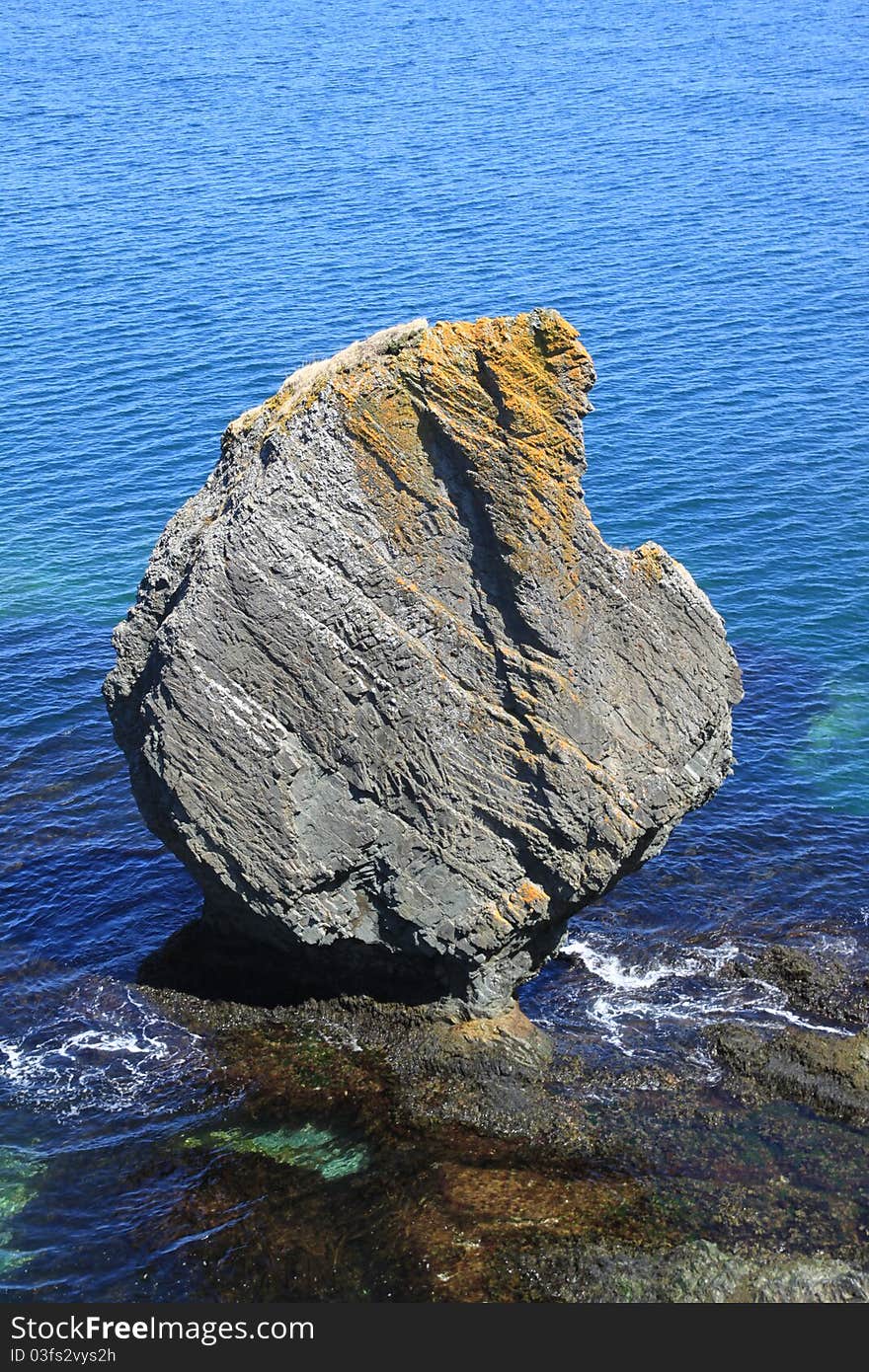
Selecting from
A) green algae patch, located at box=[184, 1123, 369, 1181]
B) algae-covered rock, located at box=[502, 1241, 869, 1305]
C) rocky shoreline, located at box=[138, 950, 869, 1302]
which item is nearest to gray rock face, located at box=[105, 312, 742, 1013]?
rocky shoreline, located at box=[138, 950, 869, 1302]

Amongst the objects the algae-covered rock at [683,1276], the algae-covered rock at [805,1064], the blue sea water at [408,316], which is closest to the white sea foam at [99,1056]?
the blue sea water at [408,316]

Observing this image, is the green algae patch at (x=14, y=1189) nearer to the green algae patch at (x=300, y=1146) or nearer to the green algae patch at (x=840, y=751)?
the green algae patch at (x=300, y=1146)

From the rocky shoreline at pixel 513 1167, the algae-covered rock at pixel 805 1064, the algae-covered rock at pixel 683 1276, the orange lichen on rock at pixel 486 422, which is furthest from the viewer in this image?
the algae-covered rock at pixel 805 1064

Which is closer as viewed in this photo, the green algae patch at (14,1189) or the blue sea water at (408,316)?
the green algae patch at (14,1189)

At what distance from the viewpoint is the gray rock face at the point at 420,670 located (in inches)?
1398

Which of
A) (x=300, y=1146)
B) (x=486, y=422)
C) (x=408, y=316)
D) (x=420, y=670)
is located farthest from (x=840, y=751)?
(x=408, y=316)

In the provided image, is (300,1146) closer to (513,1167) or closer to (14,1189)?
(513,1167)

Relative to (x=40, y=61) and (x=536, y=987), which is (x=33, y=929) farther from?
(x=40, y=61)

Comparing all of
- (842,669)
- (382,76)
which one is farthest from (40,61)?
(842,669)

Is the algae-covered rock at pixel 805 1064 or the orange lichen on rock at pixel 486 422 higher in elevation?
the orange lichen on rock at pixel 486 422

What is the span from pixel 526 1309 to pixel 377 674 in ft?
51.5

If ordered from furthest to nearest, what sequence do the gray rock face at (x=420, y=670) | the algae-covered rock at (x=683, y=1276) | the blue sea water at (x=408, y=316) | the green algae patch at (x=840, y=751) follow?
the green algae patch at (x=840, y=751) → the blue sea water at (x=408, y=316) → the gray rock face at (x=420, y=670) → the algae-covered rock at (x=683, y=1276)

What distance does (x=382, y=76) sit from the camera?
431 feet

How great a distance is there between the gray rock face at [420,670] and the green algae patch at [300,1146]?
17.2 ft
